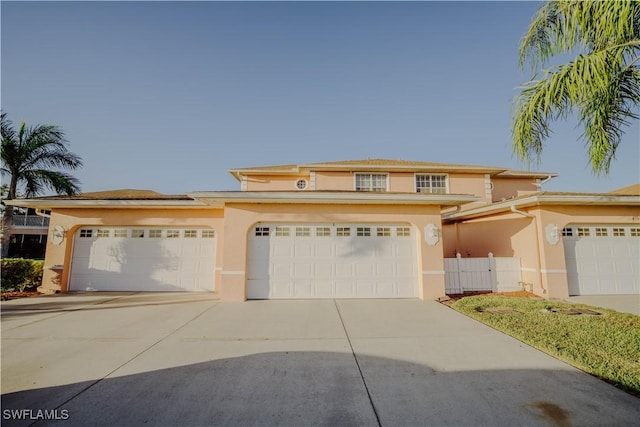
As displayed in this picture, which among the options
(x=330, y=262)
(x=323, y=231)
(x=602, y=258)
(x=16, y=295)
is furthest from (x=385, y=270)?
(x=16, y=295)

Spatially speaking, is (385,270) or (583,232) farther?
(583,232)

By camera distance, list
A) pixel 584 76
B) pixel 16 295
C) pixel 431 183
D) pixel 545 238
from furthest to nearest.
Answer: pixel 431 183 → pixel 16 295 → pixel 545 238 → pixel 584 76

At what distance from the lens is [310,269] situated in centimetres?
866

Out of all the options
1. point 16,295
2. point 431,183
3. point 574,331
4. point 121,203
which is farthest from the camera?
point 431,183

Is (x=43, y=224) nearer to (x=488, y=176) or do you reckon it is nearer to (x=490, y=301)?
(x=490, y=301)

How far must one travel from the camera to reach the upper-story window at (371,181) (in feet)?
47.4

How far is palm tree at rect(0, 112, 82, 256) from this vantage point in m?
11.6

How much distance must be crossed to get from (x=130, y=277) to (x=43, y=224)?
18.7m

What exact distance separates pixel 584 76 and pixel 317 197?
6341mm

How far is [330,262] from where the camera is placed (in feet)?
28.5

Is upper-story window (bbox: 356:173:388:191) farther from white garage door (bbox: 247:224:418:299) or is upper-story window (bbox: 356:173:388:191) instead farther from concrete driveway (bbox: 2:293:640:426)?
concrete driveway (bbox: 2:293:640:426)

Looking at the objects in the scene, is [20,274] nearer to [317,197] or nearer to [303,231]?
[303,231]

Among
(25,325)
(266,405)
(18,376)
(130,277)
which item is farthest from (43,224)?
(266,405)

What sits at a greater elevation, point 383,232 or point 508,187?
point 508,187
